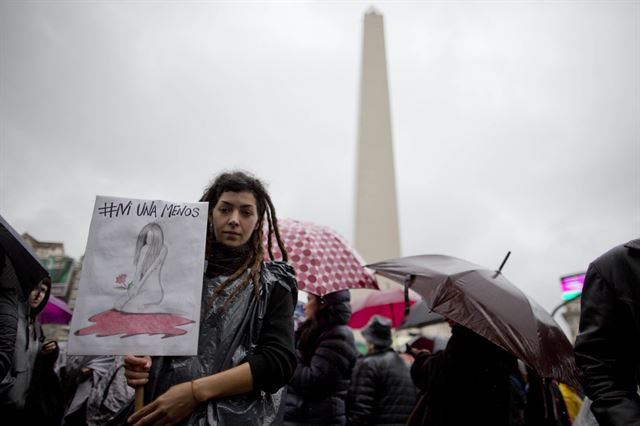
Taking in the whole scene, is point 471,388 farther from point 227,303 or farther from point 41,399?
point 41,399

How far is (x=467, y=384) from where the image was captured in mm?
2283

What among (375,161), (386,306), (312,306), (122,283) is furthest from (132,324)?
(375,161)

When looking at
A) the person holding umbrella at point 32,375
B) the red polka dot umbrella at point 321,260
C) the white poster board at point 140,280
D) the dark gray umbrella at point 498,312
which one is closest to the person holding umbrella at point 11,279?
the person holding umbrella at point 32,375

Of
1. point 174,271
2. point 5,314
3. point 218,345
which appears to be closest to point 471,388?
point 218,345

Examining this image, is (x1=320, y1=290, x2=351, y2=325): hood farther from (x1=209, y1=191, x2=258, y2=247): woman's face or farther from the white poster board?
the white poster board

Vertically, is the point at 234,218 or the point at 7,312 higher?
the point at 234,218

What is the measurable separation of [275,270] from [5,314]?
99 centimetres

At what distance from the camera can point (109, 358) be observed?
1.93 m

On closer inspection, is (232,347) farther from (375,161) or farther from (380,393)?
(375,161)

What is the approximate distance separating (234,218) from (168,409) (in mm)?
638

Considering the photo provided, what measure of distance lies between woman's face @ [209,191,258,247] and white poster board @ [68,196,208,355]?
199mm

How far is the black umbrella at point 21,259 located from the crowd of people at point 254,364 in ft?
0.11

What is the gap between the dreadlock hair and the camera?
139 centimetres

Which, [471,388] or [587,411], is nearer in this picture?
[587,411]
